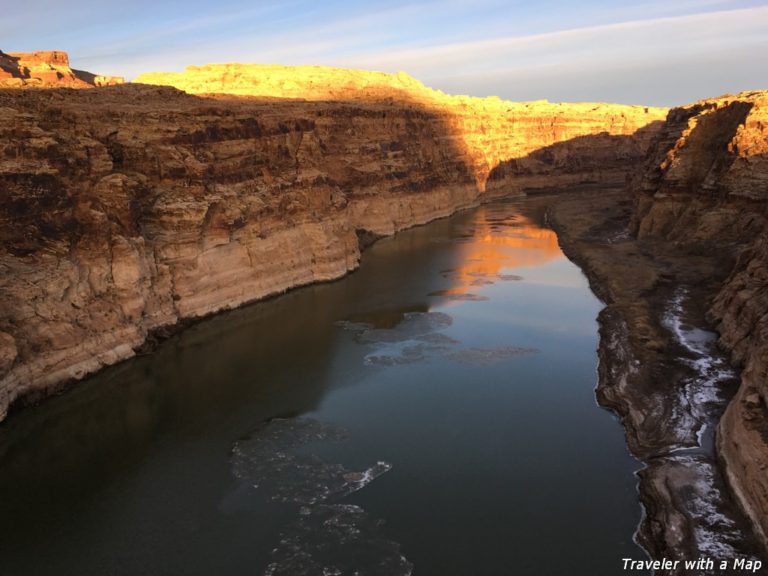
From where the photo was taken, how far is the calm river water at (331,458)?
503 inches

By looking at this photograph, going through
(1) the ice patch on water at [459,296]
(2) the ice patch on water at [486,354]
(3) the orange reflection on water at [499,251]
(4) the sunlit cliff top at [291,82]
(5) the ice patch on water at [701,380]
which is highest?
(4) the sunlit cliff top at [291,82]

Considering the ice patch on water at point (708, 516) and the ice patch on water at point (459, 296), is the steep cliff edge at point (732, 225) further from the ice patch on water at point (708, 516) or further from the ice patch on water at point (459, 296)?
the ice patch on water at point (459, 296)

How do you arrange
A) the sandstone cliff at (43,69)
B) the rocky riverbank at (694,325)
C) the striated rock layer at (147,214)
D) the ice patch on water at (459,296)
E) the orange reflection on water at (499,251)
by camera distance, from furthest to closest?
the sandstone cliff at (43,69)
the orange reflection on water at (499,251)
the ice patch on water at (459,296)
the striated rock layer at (147,214)
the rocky riverbank at (694,325)

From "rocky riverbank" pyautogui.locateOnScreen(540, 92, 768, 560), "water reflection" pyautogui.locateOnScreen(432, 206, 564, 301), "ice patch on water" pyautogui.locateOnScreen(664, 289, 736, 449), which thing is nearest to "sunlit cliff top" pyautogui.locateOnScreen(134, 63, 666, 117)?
"water reflection" pyautogui.locateOnScreen(432, 206, 564, 301)

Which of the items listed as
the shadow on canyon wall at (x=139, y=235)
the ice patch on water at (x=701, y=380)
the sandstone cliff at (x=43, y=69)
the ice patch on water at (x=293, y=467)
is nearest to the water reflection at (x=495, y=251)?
the shadow on canyon wall at (x=139, y=235)

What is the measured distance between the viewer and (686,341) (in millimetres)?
22469

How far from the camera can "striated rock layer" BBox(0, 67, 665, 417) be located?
20.0 meters

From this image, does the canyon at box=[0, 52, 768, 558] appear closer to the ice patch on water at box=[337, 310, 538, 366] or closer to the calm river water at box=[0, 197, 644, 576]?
the calm river water at box=[0, 197, 644, 576]

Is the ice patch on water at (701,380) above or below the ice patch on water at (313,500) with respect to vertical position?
above

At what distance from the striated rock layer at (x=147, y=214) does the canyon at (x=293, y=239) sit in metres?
0.08

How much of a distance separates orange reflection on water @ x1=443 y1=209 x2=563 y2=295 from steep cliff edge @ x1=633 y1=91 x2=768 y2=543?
278 inches

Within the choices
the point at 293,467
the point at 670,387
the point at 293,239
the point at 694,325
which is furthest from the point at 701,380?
the point at 293,239

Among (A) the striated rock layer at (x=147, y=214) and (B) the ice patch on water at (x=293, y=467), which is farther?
(A) the striated rock layer at (x=147, y=214)

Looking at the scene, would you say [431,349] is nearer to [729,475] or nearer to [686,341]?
[686,341]
